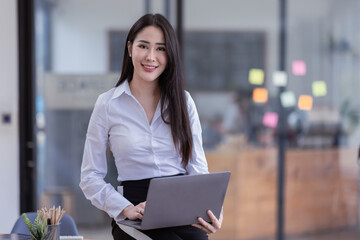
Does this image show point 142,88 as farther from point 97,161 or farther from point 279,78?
point 279,78

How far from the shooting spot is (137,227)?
211cm

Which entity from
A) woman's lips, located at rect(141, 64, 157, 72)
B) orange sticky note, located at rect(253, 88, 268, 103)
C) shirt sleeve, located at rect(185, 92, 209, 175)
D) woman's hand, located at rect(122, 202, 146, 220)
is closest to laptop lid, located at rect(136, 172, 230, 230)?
woman's hand, located at rect(122, 202, 146, 220)

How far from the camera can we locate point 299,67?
4980 mm

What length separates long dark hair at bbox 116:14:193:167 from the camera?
2.30m

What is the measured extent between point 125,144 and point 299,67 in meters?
2.98

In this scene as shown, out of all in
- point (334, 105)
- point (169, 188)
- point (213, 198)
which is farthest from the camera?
point (334, 105)

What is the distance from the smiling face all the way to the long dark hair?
0.08ft

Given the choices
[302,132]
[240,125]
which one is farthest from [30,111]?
[302,132]

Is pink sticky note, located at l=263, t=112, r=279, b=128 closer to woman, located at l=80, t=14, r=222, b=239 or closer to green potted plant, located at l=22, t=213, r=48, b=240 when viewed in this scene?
woman, located at l=80, t=14, r=222, b=239

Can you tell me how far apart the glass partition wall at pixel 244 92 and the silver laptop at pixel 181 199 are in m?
2.80

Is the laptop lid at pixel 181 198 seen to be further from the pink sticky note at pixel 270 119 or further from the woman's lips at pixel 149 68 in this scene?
the pink sticky note at pixel 270 119

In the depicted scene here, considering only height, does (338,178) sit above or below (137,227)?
below

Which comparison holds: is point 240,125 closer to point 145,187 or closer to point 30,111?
point 30,111

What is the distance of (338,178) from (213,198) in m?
3.14
